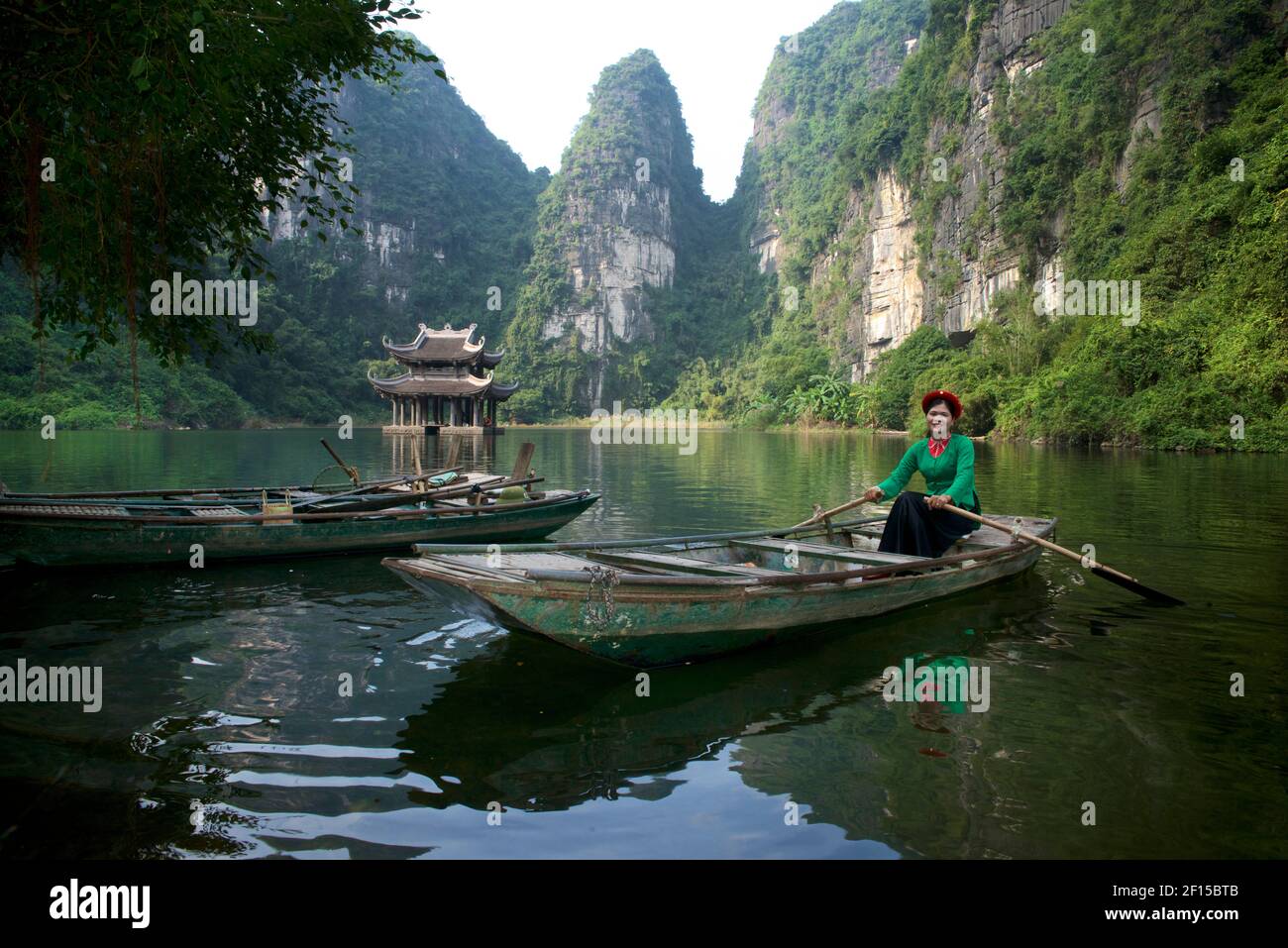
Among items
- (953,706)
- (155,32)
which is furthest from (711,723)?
(155,32)

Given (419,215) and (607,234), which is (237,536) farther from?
(607,234)

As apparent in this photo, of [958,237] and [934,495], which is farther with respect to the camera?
[958,237]

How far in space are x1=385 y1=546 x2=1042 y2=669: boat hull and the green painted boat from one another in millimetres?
3754

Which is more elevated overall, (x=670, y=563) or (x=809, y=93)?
(x=809, y=93)

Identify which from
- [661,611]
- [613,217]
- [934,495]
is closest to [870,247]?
[613,217]

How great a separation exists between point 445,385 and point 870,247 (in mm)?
42424

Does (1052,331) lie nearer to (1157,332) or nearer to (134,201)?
(1157,332)

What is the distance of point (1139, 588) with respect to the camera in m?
5.89

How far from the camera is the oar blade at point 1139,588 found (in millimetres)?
5701

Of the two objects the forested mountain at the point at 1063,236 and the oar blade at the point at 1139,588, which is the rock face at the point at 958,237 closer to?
the forested mountain at the point at 1063,236

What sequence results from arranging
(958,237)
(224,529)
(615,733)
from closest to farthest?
1. (615,733)
2. (224,529)
3. (958,237)

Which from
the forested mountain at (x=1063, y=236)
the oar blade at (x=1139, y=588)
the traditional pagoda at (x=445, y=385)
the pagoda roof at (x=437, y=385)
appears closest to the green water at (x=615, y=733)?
the oar blade at (x=1139, y=588)
